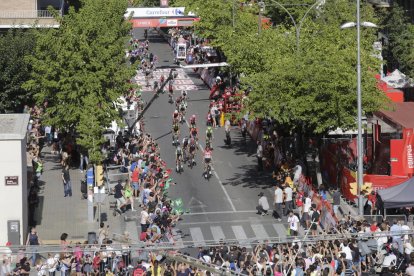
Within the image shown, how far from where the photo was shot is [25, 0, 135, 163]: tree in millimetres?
→ 56969

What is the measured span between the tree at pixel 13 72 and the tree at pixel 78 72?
6553 mm

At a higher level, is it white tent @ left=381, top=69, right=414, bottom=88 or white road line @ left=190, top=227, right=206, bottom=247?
white tent @ left=381, top=69, right=414, bottom=88

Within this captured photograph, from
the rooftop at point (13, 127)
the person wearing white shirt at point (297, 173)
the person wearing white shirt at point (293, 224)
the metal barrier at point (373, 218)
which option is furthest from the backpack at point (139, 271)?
the person wearing white shirt at point (297, 173)

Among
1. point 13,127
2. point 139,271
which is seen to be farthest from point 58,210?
point 139,271

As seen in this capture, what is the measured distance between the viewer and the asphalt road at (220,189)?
4575 cm

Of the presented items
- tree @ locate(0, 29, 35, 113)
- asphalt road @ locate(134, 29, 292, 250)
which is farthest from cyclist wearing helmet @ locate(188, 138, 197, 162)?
tree @ locate(0, 29, 35, 113)

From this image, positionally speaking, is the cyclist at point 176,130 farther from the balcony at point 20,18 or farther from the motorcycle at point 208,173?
the balcony at point 20,18

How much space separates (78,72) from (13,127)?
38.8 ft

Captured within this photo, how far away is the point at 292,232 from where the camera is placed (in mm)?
42875

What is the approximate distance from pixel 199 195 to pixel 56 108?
920 centimetres

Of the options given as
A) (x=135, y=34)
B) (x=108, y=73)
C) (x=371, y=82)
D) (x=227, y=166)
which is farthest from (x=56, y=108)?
(x=135, y=34)

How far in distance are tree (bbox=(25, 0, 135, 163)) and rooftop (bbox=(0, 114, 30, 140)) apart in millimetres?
7236

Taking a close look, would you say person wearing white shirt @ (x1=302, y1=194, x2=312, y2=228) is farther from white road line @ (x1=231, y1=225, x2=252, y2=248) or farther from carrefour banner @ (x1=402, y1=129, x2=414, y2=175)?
carrefour banner @ (x1=402, y1=129, x2=414, y2=175)

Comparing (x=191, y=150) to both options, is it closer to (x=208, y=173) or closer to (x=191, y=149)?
(x=191, y=149)
